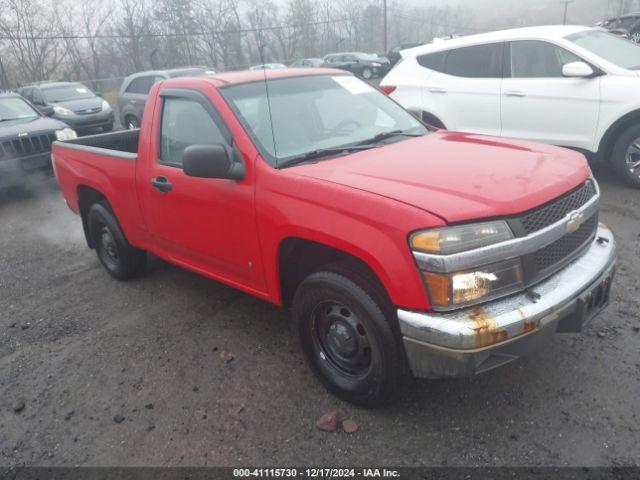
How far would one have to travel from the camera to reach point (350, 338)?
275 centimetres

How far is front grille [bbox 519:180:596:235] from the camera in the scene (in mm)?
2361

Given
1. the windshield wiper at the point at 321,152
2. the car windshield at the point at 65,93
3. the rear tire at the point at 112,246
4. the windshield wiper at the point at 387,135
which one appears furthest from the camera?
the car windshield at the point at 65,93

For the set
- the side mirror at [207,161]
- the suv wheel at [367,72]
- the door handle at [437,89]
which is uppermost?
the side mirror at [207,161]

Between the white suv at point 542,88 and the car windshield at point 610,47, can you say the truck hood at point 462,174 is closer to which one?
the white suv at point 542,88

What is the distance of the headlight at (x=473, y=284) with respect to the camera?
2.23 metres

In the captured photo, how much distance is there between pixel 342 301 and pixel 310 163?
2.80ft

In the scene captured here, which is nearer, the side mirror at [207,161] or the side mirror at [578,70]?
the side mirror at [207,161]

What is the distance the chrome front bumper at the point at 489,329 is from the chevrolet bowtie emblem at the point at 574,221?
0.28 m

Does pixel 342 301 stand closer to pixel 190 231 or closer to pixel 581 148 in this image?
pixel 190 231

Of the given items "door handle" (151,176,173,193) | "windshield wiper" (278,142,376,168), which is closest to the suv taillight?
"windshield wiper" (278,142,376,168)

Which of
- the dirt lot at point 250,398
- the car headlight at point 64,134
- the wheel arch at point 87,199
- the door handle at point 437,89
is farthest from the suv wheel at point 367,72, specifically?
the dirt lot at point 250,398

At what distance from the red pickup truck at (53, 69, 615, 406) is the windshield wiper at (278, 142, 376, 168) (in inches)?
0.7

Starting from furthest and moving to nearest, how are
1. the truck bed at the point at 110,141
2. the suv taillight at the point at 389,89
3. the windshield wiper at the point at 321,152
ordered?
1. the suv taillight at the point at 389,89
2. the truck bed at the point at 110,141
3. the windshield wiper at the point at 321,152

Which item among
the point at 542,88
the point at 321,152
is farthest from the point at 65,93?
the point at 321,152
